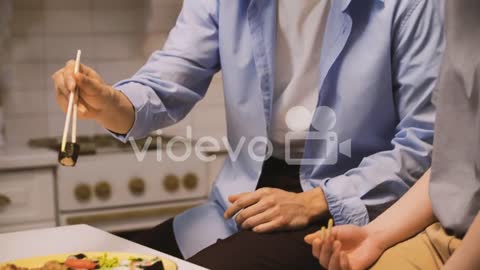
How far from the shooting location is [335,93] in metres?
1.44

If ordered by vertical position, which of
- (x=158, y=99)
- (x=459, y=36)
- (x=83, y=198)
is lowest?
(x=83, y=198)

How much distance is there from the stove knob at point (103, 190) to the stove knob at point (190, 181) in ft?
0.80

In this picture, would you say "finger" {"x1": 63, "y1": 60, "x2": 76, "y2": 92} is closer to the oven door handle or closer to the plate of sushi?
the plate of sushi

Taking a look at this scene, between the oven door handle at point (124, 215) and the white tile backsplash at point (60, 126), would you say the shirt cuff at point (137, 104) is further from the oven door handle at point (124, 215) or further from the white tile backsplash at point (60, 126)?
the white tile backsplash at point (60, 126)

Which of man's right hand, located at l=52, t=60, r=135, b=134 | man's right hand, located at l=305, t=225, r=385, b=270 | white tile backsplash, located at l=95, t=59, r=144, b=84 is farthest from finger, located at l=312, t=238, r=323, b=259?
white tile backsplash, located at l=95, t=59, r=144, b=84

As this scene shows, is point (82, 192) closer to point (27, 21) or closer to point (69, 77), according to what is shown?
point (27, 21)

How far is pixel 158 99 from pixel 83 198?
0.89 metres

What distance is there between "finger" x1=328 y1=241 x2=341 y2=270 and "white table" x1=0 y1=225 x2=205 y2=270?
0.22 metres

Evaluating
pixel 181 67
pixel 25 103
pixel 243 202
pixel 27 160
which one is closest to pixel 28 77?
pixel 25 103

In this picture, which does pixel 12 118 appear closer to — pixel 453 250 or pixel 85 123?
pixel 85 123

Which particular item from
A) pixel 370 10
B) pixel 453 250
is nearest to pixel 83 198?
pixel 370 10

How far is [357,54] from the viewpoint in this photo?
4.66 ft

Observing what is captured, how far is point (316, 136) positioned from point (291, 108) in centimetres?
7

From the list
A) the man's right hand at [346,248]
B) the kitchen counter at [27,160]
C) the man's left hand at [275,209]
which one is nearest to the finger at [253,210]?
the man's left hand at [275,209]
